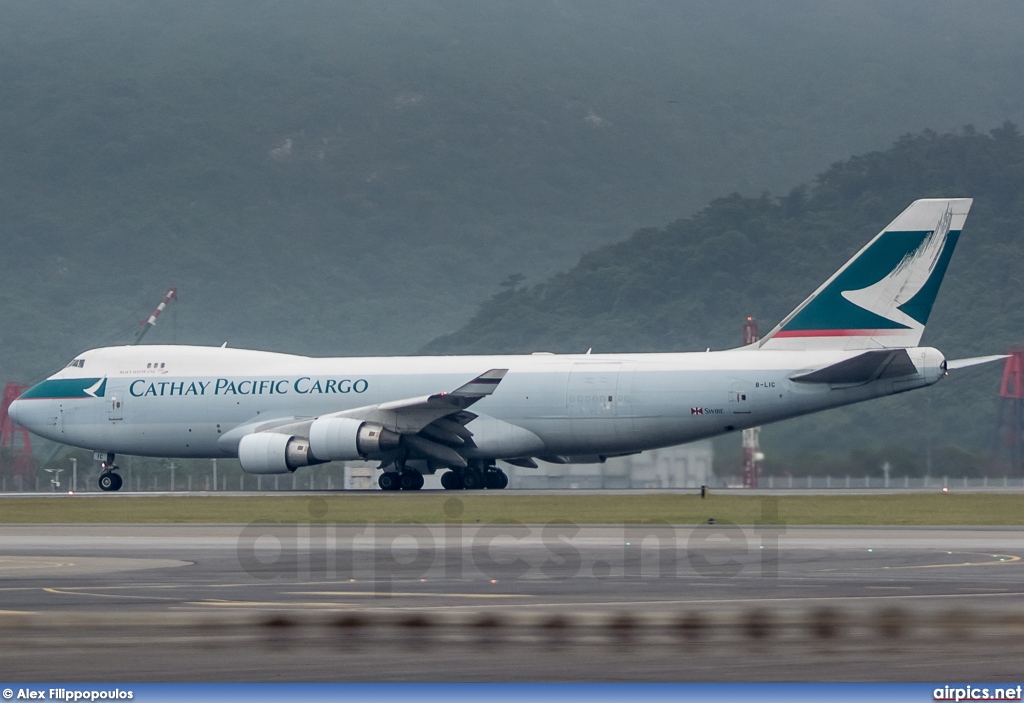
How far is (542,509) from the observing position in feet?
121

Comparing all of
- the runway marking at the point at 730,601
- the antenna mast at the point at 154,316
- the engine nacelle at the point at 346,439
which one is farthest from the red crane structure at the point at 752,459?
the antenna mast at the point at 154,316

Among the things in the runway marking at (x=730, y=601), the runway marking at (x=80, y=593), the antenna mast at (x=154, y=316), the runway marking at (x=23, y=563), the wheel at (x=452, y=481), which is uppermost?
the antenna mast at (x=154, y=316)

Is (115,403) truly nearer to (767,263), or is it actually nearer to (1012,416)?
(1012,416)

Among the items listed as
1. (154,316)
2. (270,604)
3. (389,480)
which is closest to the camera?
(270,604)

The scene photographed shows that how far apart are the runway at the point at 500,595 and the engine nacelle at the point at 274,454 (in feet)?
60.4

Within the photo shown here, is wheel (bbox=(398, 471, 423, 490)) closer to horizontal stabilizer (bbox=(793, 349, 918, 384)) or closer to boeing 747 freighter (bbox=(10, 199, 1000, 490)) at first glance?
boeing 747 freighter (bbox=(10, 199, 1000, 490))

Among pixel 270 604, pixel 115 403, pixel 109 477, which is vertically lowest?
→ pixel 270 604

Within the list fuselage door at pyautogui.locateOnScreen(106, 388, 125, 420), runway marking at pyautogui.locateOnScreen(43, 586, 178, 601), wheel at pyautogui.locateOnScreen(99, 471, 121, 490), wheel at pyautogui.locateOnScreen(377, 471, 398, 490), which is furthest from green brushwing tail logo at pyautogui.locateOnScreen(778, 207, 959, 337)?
runway marking at pyautogui.locateOnScreen(43, 586, 178, 601)

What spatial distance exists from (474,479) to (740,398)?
9.83 meters

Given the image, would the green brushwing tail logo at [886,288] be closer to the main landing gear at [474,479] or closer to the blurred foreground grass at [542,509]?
the blurred foreground grass at [542,509]

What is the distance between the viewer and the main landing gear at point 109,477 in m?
55.7

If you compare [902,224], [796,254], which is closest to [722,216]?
[796,254]

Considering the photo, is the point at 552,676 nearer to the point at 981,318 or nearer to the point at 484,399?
the point at 484,399

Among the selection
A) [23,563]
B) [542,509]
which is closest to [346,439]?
[542,509]
